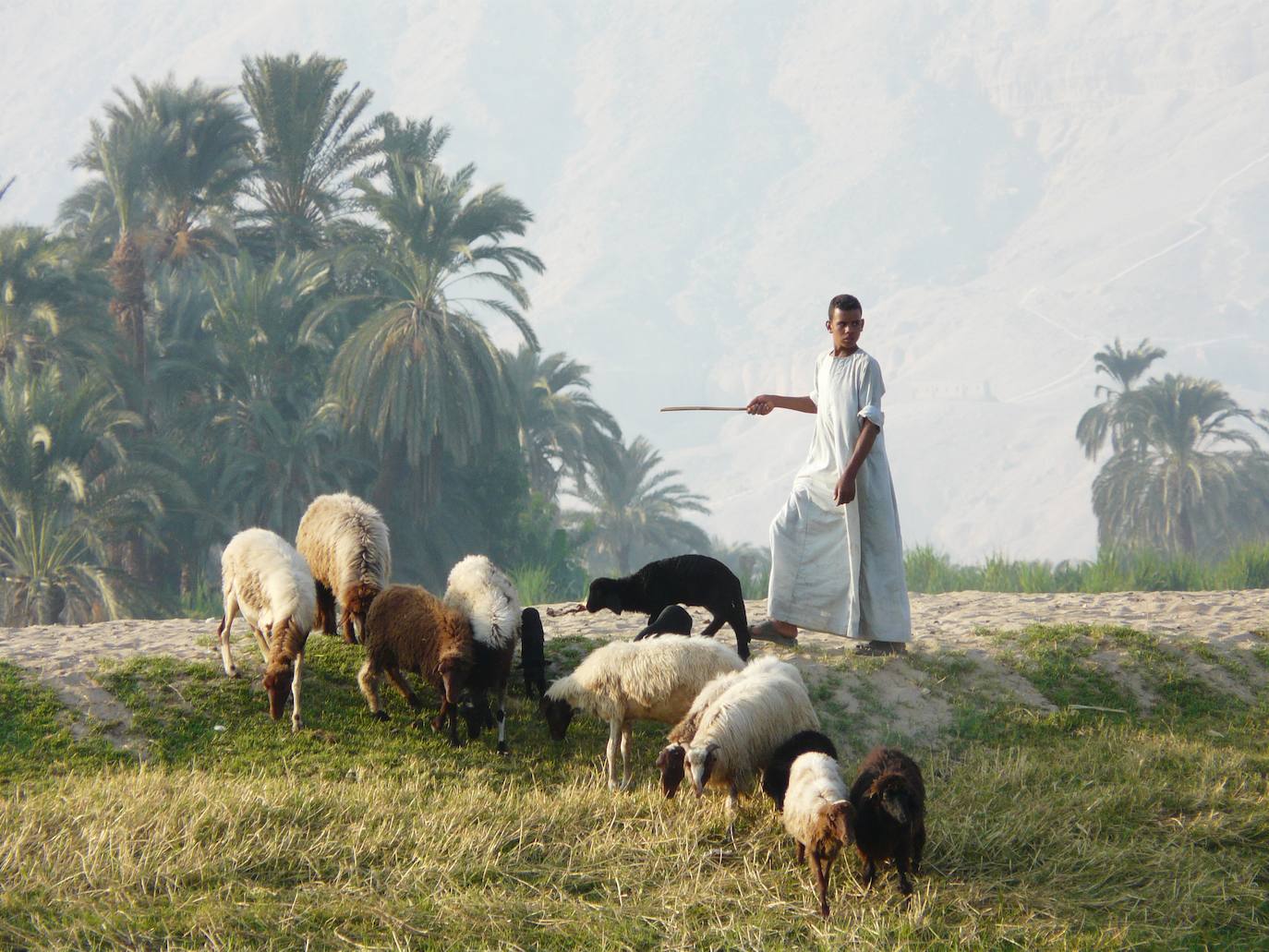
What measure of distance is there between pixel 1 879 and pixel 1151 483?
42.0 metres

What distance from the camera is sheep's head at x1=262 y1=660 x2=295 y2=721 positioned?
7312 millimetres

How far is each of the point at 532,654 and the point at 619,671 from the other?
1.32 meters

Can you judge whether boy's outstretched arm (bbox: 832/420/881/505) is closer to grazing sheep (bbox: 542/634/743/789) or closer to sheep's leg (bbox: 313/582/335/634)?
grazing sheep (bbox: 542/634/743/789)

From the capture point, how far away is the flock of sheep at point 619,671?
532cm

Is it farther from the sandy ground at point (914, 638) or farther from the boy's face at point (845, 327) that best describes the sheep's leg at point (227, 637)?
the boy's face at point (845, 327)

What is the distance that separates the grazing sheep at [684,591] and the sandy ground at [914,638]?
2.12 ft

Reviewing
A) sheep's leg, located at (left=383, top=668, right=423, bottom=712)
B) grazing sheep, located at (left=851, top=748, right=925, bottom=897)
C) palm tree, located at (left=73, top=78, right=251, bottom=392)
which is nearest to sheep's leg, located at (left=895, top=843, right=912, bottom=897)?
grazing sheep, located at (left=851, top=748, right=925, bottom=897)

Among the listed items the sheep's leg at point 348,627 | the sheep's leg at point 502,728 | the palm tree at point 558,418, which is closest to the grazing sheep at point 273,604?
the sheep's leg at point 348,627

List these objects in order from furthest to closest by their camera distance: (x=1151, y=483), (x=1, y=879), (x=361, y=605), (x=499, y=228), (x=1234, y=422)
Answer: (x=1234, y=422), (x=1151, y=483), (x=499, y=228), (x=361, y=605), (x=1, y=879)

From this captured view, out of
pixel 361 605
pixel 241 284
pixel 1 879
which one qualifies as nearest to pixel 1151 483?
pixel 241 284

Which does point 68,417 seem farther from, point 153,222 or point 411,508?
point 153,222

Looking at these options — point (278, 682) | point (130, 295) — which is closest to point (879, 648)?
point (278, 682)

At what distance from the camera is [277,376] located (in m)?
32.0

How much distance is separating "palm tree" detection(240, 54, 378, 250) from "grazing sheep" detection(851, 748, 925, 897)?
30511mm
